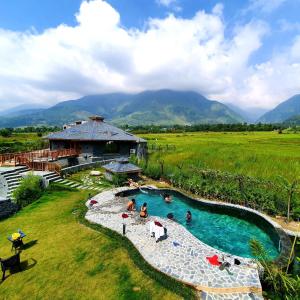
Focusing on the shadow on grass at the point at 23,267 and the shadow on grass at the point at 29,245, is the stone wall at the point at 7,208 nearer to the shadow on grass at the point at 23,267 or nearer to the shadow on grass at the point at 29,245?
the shadow on grass at the point at 29,245

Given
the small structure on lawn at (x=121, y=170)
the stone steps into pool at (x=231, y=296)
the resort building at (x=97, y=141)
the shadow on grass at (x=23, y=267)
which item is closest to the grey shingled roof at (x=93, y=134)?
the resort building at (x=97, y=141)

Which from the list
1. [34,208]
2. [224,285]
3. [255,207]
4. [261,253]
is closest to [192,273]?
[224,285]

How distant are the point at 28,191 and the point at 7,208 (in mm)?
2064

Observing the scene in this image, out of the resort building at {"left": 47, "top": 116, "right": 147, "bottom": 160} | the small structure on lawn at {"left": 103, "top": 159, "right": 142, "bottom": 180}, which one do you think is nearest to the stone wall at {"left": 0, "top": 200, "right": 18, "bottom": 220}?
the small structure on lawn at {"left": 103, "top": 159, "right": 142, "bottom": 180}

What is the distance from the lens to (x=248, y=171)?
23.9 meters

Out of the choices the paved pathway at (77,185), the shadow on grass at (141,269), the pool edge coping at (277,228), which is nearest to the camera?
the shadow on grass at (141,269)

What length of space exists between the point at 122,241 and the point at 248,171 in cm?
1651

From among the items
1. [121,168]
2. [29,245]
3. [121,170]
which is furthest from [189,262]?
[121,168]

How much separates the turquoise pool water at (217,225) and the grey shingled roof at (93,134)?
42.7 feet

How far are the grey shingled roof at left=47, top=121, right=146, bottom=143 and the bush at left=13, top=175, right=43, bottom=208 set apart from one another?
12.2 m

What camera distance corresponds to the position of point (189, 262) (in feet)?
→ 33.2

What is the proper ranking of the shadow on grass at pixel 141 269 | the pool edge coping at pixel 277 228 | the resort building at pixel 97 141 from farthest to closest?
1. the resort building at pixel 97 141
2. the pool edge coping at pixel 277 228
3. the shadow on grass at pixel 141 269

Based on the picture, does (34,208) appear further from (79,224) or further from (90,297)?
(90,297)

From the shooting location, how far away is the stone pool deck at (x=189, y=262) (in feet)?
28.2
